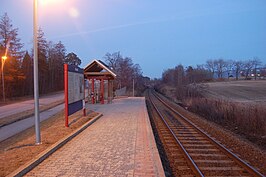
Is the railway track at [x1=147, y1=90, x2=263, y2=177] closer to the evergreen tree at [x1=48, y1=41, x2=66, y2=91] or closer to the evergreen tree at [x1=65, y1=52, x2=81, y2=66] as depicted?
the evergreen tree at [x1=48, y1=41, x2=66, y2=91]

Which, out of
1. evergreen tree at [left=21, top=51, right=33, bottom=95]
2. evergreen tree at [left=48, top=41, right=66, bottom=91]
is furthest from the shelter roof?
evergreen tree at [left=48, top=41, right=66, bottom=91]

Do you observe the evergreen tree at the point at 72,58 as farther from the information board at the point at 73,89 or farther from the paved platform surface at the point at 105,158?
the paved platform surface at the point at 105,158

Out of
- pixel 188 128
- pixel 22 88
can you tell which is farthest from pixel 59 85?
pixel 188 128

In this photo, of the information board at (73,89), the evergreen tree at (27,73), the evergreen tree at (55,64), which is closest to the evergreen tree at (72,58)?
the evergreen tree at (55,64)

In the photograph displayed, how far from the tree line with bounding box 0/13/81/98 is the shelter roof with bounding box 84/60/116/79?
45.7ft

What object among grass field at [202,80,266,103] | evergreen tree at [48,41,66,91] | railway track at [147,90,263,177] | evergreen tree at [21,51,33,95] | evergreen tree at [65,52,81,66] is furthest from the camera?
evergreen tree at [65,52,81,66]

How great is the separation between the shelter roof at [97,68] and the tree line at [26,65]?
45.7 feet

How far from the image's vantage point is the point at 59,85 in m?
75.1

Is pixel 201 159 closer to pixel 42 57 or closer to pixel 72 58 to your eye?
pixel 42 57

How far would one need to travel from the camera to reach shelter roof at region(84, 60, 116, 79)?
2644 cm

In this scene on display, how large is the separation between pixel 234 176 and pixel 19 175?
505cm

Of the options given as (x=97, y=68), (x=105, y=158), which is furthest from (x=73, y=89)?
(x=97, y=68)

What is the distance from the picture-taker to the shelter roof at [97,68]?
26.4m

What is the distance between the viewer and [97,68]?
28328mm
